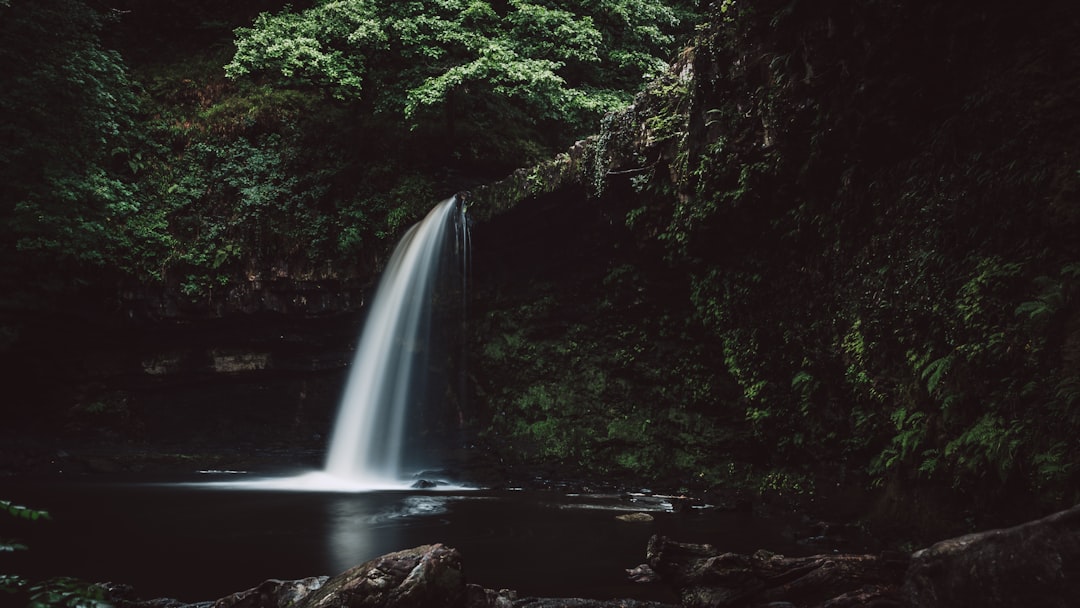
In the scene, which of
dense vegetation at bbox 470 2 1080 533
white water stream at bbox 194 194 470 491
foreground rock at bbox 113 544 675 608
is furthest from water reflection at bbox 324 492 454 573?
dense vegetation at bbox 470 2 1080 533

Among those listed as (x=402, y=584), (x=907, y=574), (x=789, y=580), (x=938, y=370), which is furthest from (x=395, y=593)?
(x=938, y=370)

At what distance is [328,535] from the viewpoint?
7727 mm

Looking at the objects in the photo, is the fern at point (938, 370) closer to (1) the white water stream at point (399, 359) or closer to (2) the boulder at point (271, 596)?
(2) the boulder at point (271, 596)

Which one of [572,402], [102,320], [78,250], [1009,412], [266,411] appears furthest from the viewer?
[266,411]

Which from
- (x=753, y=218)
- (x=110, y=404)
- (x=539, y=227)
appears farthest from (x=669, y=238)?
(x=110, y=404)

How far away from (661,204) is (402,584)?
26.4 feet

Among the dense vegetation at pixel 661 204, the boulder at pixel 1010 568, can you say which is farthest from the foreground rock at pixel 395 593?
the dense vegetation at pixel 661 204

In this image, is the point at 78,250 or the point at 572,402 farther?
the point at 78,250

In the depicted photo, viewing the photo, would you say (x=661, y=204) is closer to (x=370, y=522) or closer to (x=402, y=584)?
(x=370, y=522)

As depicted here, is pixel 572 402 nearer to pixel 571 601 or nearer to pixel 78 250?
pixel 571 601

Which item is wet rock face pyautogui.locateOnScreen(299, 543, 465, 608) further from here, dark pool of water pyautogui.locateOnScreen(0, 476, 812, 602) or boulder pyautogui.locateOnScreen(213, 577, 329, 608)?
dark pool of water pyautogui.locateOnScreen(0, 476, 812, 602)

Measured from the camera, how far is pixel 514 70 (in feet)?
44.7

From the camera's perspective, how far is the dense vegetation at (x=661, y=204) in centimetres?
578

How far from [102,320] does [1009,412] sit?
1664 centimetres
